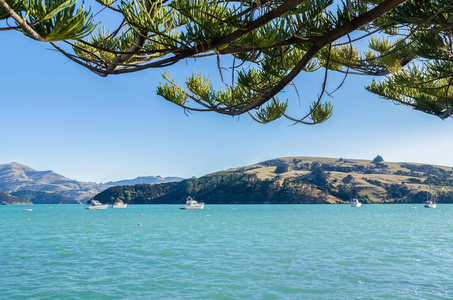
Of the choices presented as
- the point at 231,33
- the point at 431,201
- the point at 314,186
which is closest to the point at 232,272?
the point at 231,33

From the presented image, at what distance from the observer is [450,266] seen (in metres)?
15.7

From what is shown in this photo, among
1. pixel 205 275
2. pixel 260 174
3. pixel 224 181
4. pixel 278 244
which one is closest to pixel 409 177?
pixel 260 174

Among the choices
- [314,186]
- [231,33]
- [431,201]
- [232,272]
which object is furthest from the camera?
[314,186]

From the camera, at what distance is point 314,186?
412 feet

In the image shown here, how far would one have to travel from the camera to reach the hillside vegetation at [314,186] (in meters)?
122

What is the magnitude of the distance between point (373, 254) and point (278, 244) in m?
6.20

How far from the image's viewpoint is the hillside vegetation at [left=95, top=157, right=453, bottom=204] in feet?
399

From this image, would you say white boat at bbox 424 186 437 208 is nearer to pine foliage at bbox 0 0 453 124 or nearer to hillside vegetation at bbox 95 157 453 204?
hillside vegetation at bbox 95 157 453 204

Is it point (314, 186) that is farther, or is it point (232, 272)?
point (314, 186)

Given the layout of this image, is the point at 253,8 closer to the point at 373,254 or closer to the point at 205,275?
the point at 205,275

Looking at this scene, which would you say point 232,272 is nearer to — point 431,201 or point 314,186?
point 431,201

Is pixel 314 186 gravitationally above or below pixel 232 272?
above

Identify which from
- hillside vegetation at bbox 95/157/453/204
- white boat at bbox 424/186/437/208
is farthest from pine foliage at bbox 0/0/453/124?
hillside vegetation at bbox 95/157/453/204

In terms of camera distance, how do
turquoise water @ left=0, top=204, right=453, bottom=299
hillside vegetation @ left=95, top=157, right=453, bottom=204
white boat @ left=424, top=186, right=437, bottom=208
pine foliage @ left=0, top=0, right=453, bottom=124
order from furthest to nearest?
hillside vegetation @ left=95, top=157, right=453, bottom=204, white boat @ left=424, top=186, right=437, bottom=208, turquoise water @ left=0, top=204, right=453, bottom=299, pine foliage @ left=0, top=0, right=453, bottom=124
